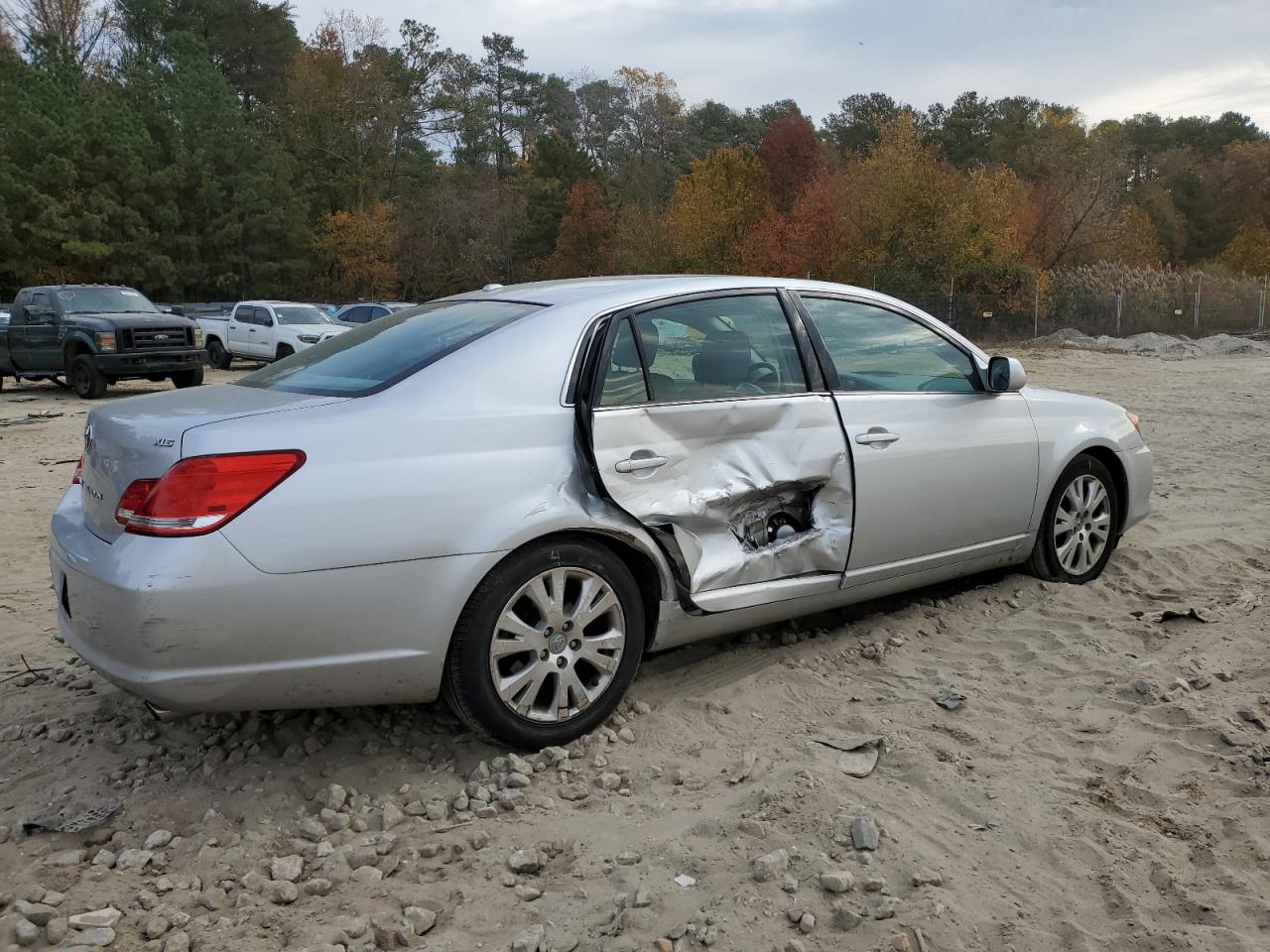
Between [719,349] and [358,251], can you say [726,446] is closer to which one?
[719,349]

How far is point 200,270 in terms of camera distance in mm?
50719

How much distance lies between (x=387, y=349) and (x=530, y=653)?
1.25 meters

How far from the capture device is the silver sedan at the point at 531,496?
9.96ft

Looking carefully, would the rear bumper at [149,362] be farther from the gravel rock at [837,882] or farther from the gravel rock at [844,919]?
the gravel rock at [844,919]

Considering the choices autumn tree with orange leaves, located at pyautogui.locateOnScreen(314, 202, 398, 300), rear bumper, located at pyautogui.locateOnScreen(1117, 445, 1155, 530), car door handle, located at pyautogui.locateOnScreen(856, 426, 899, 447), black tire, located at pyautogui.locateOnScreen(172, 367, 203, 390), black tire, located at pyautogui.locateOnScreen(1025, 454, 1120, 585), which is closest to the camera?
car door handle, located at pyautogui.locateOnScreen(856, 426, 899, 447)

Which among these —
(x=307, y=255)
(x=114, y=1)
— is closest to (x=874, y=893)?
(x=307, y=255)

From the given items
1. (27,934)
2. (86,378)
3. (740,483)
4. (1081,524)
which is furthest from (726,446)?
(86,378)

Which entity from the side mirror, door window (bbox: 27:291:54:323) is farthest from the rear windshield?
door window (bbox: 27:291:54:323)

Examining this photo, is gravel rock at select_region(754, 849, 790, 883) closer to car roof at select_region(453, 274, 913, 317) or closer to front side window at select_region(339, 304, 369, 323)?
car roof at select_region(453, 274, 913, 317)

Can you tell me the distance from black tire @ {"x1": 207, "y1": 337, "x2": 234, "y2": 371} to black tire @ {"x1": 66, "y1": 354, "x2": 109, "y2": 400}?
316 inches

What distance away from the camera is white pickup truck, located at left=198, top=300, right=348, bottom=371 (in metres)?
23.1

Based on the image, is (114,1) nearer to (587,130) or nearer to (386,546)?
(587,130)

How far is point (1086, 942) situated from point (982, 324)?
117 ft

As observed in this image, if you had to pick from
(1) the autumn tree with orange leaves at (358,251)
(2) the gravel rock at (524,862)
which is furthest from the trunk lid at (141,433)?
(1) the autumn tree with orange leaves at (358,251)
